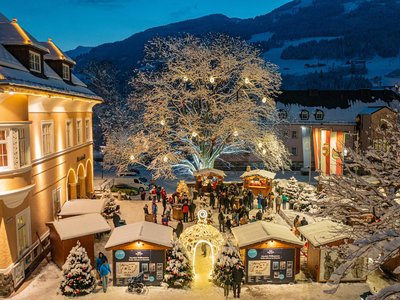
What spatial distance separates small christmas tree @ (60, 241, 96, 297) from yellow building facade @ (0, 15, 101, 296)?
87.7 inches

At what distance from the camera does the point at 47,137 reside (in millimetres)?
A: 22453

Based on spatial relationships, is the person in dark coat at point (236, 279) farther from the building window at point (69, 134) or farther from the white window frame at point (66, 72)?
the white window frame at point (66, 72)

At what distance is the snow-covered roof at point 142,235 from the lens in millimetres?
17111

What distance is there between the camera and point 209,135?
35750mm

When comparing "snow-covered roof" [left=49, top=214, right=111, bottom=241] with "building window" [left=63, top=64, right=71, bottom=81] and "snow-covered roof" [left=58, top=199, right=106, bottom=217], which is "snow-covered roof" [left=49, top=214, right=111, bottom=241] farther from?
"building window" [left=63, top=64, right=71, bottom=81]

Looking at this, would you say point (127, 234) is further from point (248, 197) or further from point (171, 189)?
point (171, 189)

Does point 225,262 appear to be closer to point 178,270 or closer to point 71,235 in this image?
point 178,270

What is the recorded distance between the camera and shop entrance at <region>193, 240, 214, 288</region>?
17.9m

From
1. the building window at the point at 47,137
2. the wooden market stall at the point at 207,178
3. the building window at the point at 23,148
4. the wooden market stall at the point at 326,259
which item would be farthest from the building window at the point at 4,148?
the wooden market stall at the point at 207,178

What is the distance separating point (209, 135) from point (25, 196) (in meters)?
20.3

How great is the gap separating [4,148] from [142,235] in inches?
266

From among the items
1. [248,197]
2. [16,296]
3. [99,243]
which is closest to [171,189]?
[248,197]

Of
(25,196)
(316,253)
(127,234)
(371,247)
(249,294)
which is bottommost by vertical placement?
(249,294)

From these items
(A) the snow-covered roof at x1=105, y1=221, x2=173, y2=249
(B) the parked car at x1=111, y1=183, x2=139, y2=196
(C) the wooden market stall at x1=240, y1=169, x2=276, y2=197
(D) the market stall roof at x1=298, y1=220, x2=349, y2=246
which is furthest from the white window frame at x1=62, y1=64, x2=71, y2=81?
(D) the market stall roof at x1=298, y1=220, x2=349, y2=246
